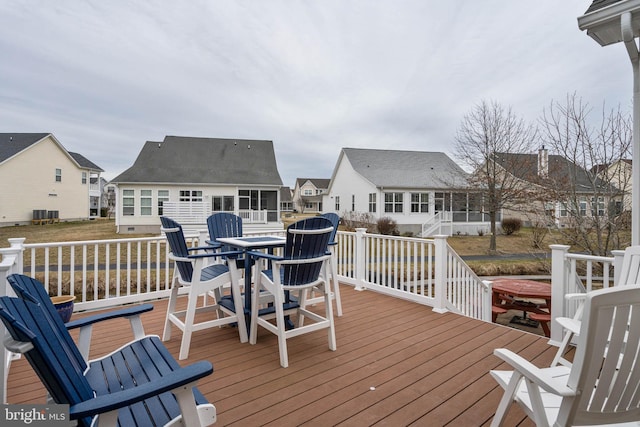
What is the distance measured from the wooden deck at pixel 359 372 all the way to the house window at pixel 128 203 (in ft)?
49.9

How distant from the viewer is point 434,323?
12.5ft

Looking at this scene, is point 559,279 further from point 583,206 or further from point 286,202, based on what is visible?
point 286,202

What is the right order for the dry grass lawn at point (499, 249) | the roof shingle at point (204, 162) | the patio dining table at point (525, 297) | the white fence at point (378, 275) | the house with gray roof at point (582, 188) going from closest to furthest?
the white fence at point (378, 275)
the patio dining table at point (525, 297)
the house with gray roof at point (582, 188)
the dry grass lawn at point (499, 249)
the roof shingle at point (204, 162)

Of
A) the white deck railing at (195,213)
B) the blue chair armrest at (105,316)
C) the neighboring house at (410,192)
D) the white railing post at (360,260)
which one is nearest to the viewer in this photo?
the blue chair armrest at (105,316)

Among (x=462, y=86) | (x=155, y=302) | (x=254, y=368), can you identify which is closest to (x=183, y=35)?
(x=155, y=302)

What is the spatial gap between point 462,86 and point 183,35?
914 centimetres

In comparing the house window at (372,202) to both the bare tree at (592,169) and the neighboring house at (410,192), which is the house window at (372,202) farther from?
the bare tree at (592,169)

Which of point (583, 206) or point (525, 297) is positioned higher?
point (583, 206)

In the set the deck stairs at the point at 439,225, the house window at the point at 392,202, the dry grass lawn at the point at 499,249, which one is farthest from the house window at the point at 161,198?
the deck stairs at the point at 439,225

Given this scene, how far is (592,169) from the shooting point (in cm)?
677

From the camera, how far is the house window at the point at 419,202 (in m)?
19.0

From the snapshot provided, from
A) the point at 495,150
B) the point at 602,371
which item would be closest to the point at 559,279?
the point at 602,371

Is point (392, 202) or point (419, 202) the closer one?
point (392, 202)

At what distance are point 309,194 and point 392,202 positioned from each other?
111 ft
